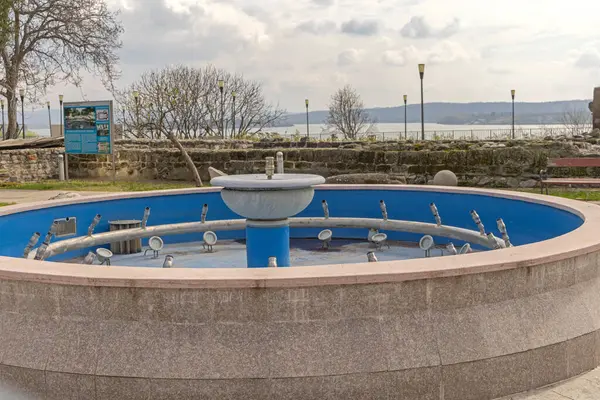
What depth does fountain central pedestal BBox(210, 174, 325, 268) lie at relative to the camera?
646 centimetres

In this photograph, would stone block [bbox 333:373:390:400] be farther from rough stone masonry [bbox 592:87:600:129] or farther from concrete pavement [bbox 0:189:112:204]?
rough stone masonry [bbox 592:87:600:129]

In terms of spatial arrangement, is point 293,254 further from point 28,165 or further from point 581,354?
point 28,165

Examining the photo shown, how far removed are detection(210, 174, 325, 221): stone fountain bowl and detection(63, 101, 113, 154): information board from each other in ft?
48.2

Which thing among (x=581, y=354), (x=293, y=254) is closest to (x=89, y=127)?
(x=293, y=254)

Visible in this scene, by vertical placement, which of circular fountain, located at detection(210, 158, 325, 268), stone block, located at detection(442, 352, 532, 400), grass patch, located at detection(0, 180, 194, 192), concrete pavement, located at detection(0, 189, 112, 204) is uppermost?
circular fountain, located at detection(210, 158, 325, 268)

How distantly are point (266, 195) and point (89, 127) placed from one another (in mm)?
15606

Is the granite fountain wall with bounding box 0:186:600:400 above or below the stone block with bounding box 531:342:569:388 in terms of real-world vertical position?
above

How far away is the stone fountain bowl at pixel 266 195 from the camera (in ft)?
21.0

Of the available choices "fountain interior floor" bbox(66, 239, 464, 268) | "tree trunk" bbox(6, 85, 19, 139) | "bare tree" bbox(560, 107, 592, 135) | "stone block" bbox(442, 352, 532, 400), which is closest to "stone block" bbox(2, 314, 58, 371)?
"stone block" bbox(442, 352, 532, 400)

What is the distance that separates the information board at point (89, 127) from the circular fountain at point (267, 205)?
48.0 ft

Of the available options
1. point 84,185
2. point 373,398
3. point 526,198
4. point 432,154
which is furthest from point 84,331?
point 84,185

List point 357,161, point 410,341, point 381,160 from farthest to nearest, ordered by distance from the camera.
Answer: point 357,161
point 381,160
point 410,341

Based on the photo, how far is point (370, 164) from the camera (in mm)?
18875

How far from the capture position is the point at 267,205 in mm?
6523
